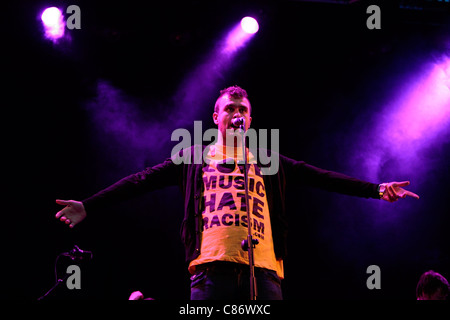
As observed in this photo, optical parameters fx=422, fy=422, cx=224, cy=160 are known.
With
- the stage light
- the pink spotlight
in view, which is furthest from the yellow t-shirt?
the pink spotlight

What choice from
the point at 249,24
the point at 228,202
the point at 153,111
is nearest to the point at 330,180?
the point at 228,202

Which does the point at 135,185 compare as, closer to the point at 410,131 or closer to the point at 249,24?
the point at 249,24

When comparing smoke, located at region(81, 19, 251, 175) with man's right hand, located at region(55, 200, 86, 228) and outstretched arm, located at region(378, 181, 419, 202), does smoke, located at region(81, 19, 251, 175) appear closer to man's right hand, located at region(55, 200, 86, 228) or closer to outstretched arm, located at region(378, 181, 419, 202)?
man's right hand, located at region(55, 200, 86, 228)

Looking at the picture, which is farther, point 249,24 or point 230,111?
point 249,24

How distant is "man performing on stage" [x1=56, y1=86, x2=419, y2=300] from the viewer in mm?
2217

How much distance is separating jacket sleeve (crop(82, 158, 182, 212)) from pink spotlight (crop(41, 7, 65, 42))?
3070 millimetres

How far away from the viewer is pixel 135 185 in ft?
8.71

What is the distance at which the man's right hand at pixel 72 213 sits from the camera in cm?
237

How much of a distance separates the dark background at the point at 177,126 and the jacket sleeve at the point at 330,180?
2.24 m

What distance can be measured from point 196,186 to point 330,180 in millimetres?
867

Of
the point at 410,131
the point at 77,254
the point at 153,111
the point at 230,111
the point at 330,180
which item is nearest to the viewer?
the point at 330,180

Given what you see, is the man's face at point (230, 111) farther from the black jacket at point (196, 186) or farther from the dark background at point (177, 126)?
the dark background at point (177, 126)

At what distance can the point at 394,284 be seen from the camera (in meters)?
4.89

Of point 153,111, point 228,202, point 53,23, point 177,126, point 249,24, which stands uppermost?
point 249,24
